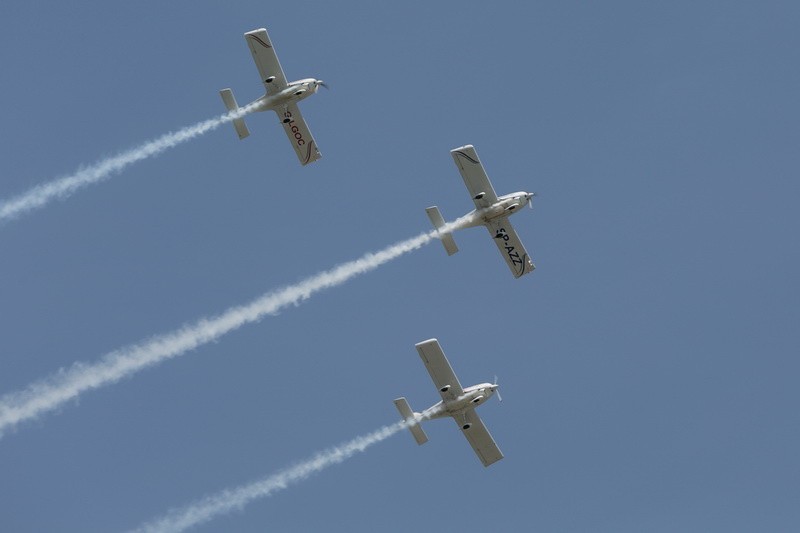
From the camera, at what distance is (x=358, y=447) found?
112 m

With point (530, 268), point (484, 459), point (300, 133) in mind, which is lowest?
point (484, 459)

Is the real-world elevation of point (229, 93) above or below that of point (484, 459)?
above

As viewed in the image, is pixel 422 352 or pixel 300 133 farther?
pixel 300 133

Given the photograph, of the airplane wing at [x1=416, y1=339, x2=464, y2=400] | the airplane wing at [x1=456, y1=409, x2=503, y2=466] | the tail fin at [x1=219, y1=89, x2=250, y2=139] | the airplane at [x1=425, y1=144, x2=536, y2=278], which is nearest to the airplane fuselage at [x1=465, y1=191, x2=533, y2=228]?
the airplane at [x1=425, y1=144, x2=536, y2=278]

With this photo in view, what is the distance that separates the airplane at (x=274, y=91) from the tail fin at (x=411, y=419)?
1849 cm

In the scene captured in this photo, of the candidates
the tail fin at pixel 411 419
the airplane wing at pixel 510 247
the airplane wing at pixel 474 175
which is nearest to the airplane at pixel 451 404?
the tail fin at pixel 411 419

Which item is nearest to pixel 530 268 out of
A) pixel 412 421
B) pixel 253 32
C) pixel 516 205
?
pixel 516 205

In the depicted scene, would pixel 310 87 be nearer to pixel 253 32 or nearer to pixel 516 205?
pixel 253 32

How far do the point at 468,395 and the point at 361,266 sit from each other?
34.4 ft

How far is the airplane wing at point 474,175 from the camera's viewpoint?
375ft

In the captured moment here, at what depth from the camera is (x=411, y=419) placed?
110438 millimetres

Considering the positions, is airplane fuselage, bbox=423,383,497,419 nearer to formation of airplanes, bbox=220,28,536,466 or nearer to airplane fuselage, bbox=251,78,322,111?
formation of airplanes, bbox=220,28,536,466

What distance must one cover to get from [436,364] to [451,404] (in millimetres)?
2526

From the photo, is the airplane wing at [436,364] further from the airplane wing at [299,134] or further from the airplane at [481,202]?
the airplane wing at [299,134]
